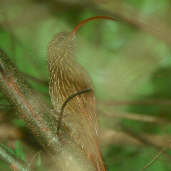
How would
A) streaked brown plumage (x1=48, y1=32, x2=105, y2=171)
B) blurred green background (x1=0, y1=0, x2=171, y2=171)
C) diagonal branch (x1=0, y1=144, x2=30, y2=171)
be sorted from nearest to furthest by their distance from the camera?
diagonal branch (x1=0, y1=144, x2=30, y2=171) → streaked brown plumage (x1=48, y1=32, x2=105, y2=171) → blurred green background (x1=0, y1=0, x2=171, y2=171)

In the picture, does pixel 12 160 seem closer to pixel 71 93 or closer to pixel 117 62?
pixel 71 93

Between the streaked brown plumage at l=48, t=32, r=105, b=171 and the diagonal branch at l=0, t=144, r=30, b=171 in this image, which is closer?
the diagonal branch at l=0, t=144, r=30, b=171

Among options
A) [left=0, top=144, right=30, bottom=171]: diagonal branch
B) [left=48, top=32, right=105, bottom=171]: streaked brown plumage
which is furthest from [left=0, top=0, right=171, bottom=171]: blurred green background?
[left=0, top=144, right=30, bottom=171]: diagonal branch

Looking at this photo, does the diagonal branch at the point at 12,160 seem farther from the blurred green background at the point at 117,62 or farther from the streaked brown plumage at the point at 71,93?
the blurred green background at the point at 117,62

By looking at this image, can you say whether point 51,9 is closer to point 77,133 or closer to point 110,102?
point 110,102

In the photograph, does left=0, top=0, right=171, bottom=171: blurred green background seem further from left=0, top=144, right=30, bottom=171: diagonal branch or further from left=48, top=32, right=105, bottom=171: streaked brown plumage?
left=0, top=144, right=30, bottom=171: diagonal branch

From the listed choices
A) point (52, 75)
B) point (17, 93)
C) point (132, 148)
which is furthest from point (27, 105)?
point (132, 148)
